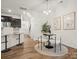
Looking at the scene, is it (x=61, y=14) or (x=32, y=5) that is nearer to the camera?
(x=32, y=5)

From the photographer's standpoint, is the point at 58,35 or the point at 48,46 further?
the point at 58,35

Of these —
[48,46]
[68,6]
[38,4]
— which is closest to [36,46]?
[48,46]

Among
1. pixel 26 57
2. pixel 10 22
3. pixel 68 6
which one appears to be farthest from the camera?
pixel 68 6

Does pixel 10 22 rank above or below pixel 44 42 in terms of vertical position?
above

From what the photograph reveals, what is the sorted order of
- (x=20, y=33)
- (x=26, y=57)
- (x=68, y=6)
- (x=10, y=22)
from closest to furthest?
1. (x=26, y=57)
2. (x=10, y=22)
3. (x=68, y=6)
4. (x=20, y=33)

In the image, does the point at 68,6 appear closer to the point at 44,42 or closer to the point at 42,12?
the point at 42,12

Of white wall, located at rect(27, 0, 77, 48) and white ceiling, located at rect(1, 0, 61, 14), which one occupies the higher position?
white ceiling, located at rect(1, 0, 61, 14)

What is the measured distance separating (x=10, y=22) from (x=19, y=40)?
2.96ft

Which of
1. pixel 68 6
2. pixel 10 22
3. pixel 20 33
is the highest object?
pixel 68 6

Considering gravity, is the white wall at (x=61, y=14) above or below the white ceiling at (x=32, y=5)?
below

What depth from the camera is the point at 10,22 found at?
11.6ft

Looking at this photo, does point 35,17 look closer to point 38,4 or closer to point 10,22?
point 38,4

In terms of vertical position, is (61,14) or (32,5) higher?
(32,5)

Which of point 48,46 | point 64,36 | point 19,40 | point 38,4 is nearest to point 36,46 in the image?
point 48,46
